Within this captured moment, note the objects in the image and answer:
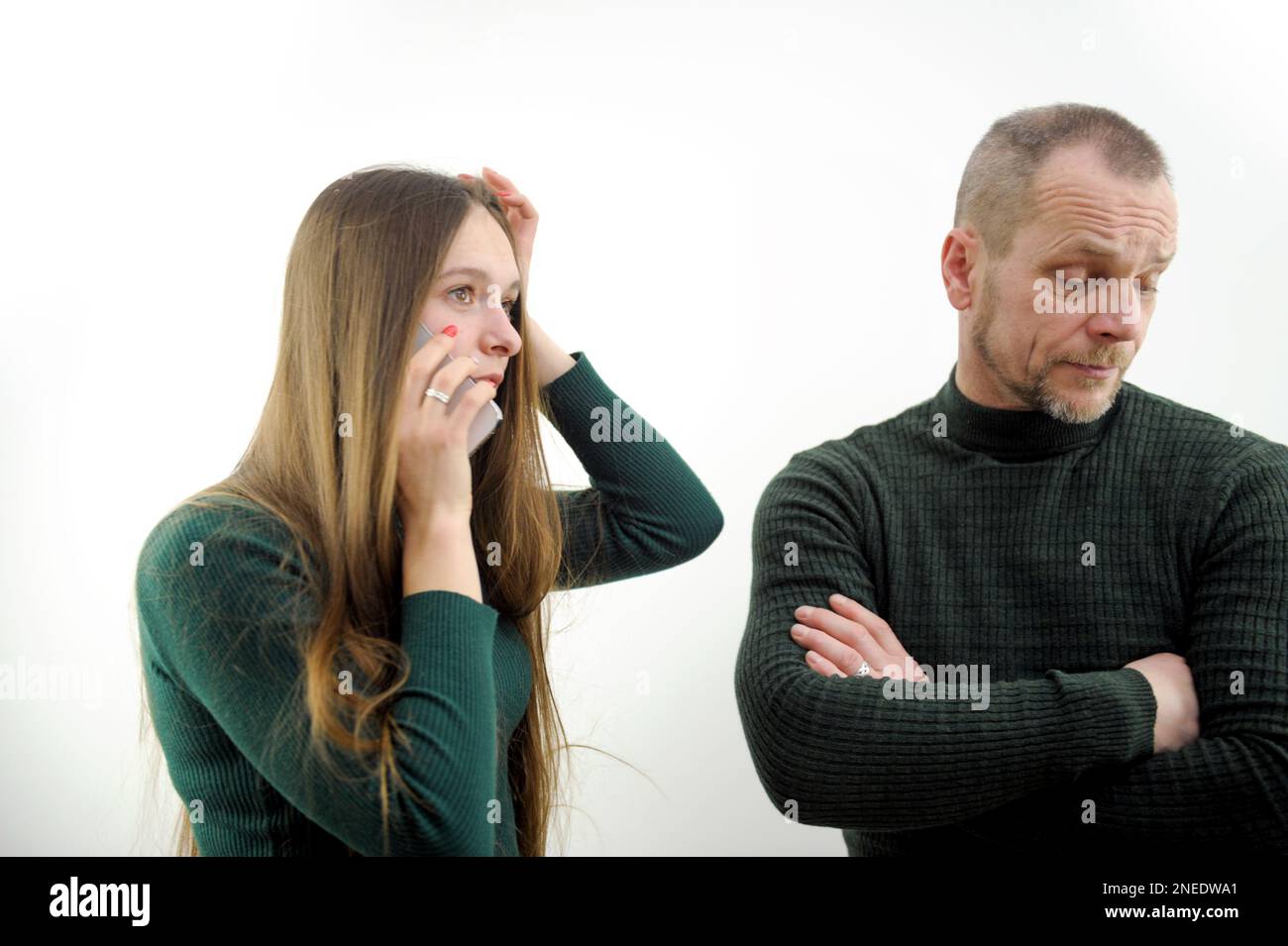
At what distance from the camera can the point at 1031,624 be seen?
5.84 ft

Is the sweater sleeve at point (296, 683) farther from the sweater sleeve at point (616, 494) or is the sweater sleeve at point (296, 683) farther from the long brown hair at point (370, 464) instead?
the sweater sleeve at point (616, 494)

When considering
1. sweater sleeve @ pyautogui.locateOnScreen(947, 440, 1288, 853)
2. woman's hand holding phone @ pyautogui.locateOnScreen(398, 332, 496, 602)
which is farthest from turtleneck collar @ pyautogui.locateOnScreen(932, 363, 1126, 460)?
woman's hand holding phone @ pyautogui.locateOnScreen(398, 332, 496, 602)

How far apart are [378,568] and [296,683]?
0.21m

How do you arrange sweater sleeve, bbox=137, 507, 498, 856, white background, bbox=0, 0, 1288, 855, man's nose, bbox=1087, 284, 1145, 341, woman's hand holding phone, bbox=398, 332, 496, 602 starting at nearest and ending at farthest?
1. sweater sleeve, bbox=137, 507, 498, 856
2. woman's hand holding phone, bbox=398, 332, 496, 602
3. man's nose, bbox=1087, 284, 1145, 341
4. white background, bbox=0, 0, 1288, 855

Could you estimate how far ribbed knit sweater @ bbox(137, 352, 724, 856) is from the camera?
4.48 ft

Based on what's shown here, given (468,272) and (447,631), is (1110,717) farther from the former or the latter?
(468,272)

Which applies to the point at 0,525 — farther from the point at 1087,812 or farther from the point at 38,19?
the point at 1087,812

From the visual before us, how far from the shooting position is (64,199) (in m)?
2.60

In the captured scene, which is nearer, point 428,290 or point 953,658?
point 428,290

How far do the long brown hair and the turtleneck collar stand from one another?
670mm

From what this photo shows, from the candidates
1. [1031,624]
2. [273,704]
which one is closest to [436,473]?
[273,704]

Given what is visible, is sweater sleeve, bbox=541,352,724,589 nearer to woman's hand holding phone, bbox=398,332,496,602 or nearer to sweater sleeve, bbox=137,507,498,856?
woman's hand holding phone, bbox=398,332,496,602

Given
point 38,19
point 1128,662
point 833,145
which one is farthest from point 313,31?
point 1128,662
